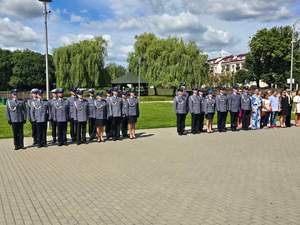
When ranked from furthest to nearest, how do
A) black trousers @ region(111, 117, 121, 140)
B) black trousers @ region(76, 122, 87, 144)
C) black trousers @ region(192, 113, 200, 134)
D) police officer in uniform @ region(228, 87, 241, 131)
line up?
1. police officer in uniform @ region(228, 87, 241, 131)
2. black trousers @ region(192, 113, 200, 134)
3. black trousers @ region(111, 117, 121, 140)
4. black trousers @ region(76, 122, 87, 144)

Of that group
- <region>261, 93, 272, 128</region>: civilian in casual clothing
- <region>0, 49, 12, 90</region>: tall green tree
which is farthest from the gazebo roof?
<region>0, 49, 12, 90</region>: tall green tree

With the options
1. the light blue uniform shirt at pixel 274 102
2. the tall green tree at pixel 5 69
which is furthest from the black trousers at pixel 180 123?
the tall green tree at pixel 5 69

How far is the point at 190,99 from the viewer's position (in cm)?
1549

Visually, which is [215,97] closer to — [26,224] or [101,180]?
[101,180]

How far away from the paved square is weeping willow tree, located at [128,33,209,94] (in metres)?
38.1

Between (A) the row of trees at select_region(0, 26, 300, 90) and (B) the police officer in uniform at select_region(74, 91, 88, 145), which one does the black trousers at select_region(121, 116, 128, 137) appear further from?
(A) the row of trees at select_region(0, 26, 300, 90)

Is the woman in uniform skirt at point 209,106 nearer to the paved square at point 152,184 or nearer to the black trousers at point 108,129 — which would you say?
the paved square at point 152,184

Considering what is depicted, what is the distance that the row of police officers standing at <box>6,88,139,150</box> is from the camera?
12.5 metres

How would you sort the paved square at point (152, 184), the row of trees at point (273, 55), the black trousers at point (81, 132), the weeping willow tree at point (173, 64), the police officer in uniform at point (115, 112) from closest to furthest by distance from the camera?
the paved square at point (152, 184)
the black trousers at point (81, 132)
the police officer in uniform at point (115, 112)
the weeping willow tree at point (173, 64)
the row of trees at point (273, 55)

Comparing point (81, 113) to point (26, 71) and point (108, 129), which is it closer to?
point (108, 129)

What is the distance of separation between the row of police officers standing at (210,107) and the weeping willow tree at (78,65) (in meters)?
38.5

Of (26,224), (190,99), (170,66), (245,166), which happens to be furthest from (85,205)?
(170,66)

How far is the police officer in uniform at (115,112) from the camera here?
46.1 feet

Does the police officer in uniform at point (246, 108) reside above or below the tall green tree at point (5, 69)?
below
